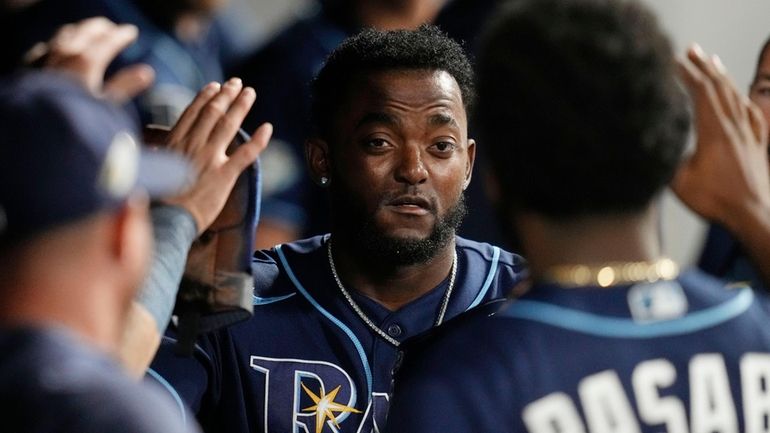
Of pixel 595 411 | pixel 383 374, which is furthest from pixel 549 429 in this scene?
pixel 383 374

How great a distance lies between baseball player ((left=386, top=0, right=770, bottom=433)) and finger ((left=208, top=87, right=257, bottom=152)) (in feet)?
1.98

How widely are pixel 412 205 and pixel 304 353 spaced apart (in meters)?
0.37

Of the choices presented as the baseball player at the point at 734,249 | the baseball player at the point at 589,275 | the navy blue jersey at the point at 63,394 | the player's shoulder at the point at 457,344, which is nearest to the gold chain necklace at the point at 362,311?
the baseball player at the point at 734,249

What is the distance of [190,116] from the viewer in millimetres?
2457

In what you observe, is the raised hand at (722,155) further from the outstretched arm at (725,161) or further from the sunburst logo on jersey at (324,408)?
the sunburst logo on jersey at (324,408)

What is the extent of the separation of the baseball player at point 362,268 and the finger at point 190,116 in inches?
20.0

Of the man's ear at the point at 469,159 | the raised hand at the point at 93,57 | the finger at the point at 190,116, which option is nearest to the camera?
the raised hand at the point at 93,57

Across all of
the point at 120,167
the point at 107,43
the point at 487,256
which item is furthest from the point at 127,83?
the point at 487,256

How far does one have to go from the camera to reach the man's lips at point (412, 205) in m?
3.02

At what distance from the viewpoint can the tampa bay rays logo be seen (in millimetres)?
2768

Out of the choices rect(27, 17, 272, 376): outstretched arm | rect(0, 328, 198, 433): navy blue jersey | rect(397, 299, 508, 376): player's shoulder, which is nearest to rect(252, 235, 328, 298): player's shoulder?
rect(27, 17, 272, 376): outstretched arm

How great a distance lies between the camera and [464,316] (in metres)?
2.12

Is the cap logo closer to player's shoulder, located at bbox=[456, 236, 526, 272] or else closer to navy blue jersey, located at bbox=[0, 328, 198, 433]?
navy blue jersey, located at bbox=[0, 328, 198, 433]

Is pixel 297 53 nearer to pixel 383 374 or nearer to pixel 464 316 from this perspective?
pixel 383 374
